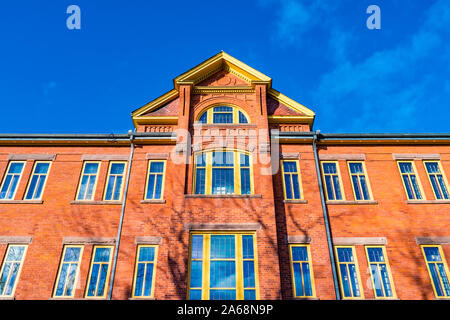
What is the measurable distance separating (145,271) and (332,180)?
8.98 metres

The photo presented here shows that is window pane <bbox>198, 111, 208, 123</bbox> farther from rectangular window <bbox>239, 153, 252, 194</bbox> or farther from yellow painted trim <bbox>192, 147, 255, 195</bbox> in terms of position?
rectangular window <bbox>239, 153, 252, 194</bbox>

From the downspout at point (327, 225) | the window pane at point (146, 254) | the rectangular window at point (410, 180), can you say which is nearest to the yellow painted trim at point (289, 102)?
the downspout at point (327, 225)

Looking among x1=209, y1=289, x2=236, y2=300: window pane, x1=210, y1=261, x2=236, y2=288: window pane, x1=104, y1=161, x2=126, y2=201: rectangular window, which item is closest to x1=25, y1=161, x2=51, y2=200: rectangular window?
x1=104, y1=161, x2=126, y2=201: rectangular window

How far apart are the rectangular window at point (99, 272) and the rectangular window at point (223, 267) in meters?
3.41

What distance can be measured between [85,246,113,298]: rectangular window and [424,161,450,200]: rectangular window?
47.3 feet

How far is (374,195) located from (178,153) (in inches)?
349

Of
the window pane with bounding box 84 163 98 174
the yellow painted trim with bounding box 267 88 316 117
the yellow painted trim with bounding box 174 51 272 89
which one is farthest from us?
the yellow painted trim with bounding box 174 51 272 89

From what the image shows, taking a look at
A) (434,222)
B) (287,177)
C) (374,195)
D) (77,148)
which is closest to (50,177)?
(77,148)

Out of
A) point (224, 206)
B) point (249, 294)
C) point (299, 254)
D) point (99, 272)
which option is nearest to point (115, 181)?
point (99, 272)

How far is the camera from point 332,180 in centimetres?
1578

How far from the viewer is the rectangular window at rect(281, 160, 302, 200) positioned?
49.9 feet

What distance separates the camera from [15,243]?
46.5 feet

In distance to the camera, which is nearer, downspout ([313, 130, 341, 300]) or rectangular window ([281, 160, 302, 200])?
downspout ([313, 130, 341, 300])

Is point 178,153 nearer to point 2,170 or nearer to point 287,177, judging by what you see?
point 287,177
